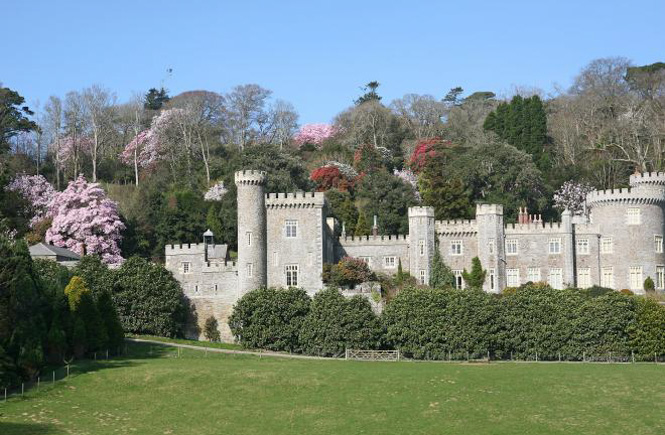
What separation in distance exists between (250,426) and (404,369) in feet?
43.5

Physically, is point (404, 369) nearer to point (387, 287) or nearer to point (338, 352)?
point (338, 352)

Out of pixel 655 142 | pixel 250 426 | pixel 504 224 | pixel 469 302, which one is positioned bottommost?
pixel 250 426

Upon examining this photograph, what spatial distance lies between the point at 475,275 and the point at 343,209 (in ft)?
46.6

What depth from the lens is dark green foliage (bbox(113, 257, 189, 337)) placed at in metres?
64.8

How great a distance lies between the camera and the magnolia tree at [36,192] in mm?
81688

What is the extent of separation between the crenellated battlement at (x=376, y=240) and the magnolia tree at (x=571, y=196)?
58.1 feet

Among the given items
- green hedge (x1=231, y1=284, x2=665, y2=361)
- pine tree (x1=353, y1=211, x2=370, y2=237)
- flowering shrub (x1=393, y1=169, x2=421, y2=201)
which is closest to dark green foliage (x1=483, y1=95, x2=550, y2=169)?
flowering shrub (x1=393, y1=169, x2=421, y2=201)

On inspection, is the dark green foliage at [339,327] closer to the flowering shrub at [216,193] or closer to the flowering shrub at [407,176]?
the flowering shrub at [216,193]

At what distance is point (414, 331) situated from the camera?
59.8 m

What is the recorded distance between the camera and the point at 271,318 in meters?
62.7

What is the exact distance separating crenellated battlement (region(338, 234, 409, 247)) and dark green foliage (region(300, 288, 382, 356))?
40.3 ft

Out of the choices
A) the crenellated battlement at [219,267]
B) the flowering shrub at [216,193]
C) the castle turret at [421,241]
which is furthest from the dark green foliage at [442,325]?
the flowering shrub at [216,193]

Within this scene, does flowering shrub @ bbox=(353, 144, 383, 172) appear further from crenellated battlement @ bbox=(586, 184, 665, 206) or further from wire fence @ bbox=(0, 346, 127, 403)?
wire fence @ bbox=(0, 346, 127, 403)

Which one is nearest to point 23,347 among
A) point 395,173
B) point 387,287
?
point 387,287
